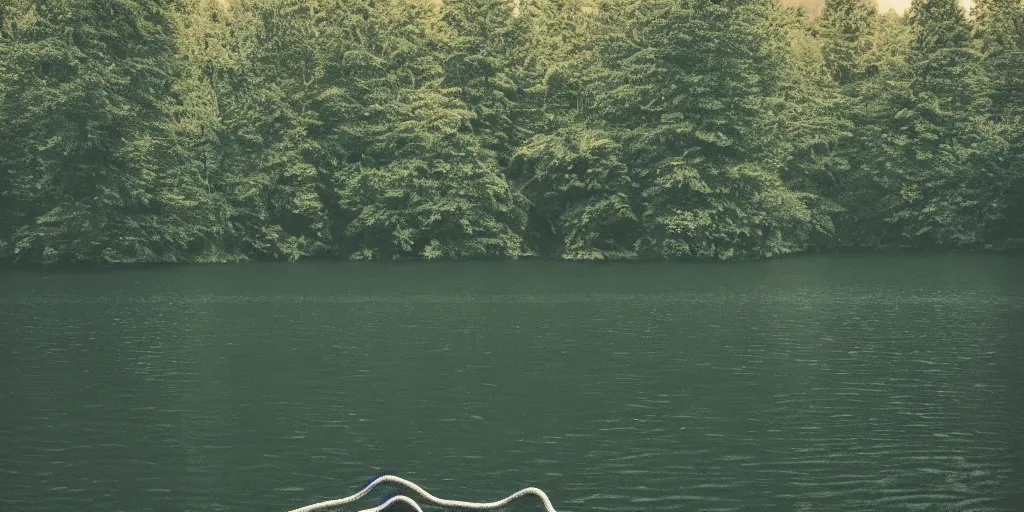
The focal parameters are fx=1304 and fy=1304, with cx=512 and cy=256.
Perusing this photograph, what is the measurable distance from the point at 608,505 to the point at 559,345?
16055 mm

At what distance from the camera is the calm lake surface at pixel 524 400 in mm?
17375

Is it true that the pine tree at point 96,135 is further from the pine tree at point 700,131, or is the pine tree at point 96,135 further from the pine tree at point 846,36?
the pine tree at point 846,36

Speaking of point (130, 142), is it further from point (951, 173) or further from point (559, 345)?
point (951, 173)

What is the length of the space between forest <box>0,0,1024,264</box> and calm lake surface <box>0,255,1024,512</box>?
80.6 ft

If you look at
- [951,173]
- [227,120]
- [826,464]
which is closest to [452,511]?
[826,464]

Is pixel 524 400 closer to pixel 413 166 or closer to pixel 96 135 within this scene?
pixel 96 135

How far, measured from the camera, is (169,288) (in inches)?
2030

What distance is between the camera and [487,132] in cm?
7800

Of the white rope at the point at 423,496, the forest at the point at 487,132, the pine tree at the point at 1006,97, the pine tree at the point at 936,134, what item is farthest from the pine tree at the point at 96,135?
the white rope at the point at 423,496

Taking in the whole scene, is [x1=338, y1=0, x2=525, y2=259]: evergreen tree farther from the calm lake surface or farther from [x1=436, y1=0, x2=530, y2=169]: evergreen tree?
the calm lake surface

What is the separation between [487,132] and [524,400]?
54862 mm

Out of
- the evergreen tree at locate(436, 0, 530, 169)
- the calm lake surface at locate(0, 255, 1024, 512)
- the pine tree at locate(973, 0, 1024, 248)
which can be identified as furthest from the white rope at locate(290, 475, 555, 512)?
the pine tree at locate(973, 0, 1024, 248)

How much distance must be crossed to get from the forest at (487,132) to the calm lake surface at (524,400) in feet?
80.6

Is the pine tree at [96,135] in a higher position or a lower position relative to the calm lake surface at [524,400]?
higher
